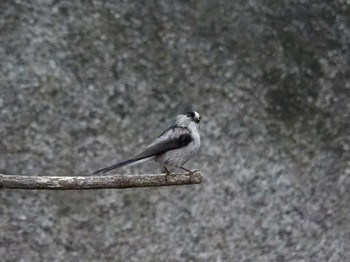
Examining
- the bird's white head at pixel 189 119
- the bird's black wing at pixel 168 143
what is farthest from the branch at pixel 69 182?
the bird's white head at pixel 189 119

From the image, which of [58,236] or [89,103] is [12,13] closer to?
[89,103]

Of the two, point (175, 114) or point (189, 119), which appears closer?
point (189, 119)

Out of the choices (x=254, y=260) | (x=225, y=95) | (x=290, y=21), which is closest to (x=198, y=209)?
(x=254, y=260)

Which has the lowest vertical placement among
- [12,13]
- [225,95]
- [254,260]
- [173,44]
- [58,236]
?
[254,260]

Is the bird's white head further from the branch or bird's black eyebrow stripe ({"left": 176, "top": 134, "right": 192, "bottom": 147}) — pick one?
the branch

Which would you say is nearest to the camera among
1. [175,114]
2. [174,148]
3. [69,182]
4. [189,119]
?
[69,182]

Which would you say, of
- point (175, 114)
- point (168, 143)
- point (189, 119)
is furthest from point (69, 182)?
point (175, 114)

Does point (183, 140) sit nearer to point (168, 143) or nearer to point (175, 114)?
point (168, 143)

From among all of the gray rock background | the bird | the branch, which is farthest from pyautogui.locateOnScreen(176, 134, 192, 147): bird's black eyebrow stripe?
the gray rock background
